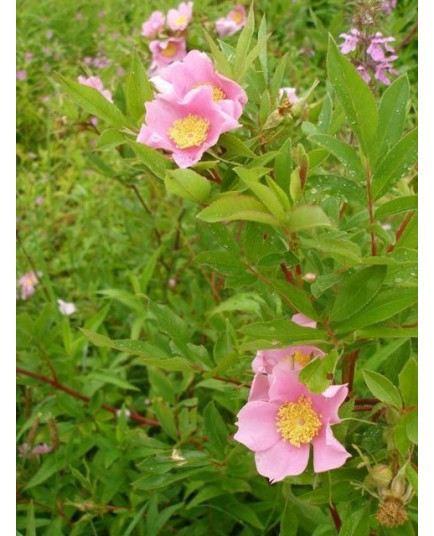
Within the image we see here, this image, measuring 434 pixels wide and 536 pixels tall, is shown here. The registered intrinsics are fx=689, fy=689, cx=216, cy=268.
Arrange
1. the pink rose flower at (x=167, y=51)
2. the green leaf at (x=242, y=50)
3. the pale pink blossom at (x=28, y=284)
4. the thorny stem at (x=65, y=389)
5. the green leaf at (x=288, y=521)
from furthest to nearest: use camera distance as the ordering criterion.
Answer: the pale pink blossom at (x=28, y=284) → the pink rose flower at (x=167, y=51) → the thorny stem at (x=65, y=389) → the green leaf at (x=288, y=521) → the green leaf at (x=242, y=50)

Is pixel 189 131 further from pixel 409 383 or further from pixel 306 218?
pixel 409 383

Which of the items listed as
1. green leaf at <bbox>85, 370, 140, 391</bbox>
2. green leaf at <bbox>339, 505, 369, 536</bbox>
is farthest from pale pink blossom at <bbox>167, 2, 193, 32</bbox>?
green leaf at <bbox>339, 505, 369, 536</bbox>

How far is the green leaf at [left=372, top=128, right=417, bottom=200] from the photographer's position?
1.94 feet

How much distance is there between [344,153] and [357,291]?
Answer: 0.12 meters

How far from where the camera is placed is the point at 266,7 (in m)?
2.23

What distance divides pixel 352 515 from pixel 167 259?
1.13 metres

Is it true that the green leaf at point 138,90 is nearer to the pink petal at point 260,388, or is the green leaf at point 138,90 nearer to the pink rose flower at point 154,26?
the pink petal at point 260,388

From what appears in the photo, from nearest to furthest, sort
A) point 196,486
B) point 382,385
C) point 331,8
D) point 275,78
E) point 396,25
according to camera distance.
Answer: point 382,385 → point 275,78 → point 196,486 → point 396,25 → point 331,8

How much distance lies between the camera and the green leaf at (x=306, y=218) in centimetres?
51

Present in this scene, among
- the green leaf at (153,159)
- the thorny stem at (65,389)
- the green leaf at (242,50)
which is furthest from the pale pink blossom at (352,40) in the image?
the thorny stem at (65,389)

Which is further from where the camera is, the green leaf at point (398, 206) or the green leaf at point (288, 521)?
the green leaf at point (288, 521)

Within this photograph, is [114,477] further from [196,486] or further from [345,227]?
[345,227]

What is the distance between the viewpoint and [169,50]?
52.7 inches

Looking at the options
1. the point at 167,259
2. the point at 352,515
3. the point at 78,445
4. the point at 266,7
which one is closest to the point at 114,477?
the point at 78,445
